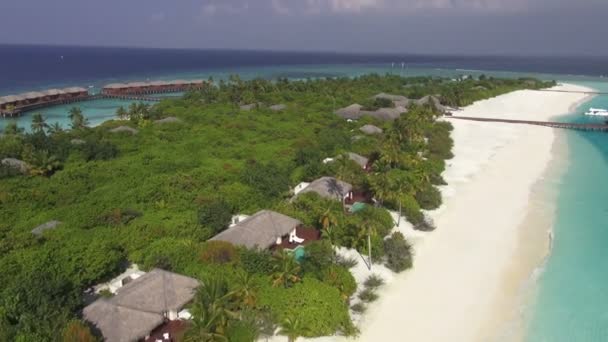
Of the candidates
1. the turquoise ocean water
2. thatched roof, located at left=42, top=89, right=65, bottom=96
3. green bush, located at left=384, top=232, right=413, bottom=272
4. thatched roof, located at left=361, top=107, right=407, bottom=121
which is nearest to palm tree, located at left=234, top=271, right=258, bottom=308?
green bush, located at left=384, top=232, right=413, bottom=272

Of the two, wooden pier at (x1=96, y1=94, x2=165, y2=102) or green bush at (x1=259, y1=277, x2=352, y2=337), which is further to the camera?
wooden pier at (x1=96, y1=94, x2=165, y2=102)

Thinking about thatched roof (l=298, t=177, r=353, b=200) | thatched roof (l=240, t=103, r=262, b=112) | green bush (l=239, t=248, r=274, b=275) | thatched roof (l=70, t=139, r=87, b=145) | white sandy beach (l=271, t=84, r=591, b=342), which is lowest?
white sandy beach (l=271, t=84, r=591, b=342)

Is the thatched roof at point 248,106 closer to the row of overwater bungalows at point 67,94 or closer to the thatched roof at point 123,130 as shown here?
the thatched roof at point 123,130

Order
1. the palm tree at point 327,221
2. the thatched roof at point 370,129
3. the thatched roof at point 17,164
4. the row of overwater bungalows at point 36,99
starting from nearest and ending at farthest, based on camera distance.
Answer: the palm tree at point 327,221
the thatched roof at point 17,164
the thatched roof at point 370,129
the row of overwater bungalows at point 36,99

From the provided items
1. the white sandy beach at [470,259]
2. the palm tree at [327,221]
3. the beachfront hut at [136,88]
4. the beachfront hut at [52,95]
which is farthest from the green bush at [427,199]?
the beachfront hut at [136,88]

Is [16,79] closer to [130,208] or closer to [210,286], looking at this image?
[130,208]

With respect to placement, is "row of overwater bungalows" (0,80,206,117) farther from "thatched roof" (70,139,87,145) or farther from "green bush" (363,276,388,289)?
"green bush" (363,276,388,289)
